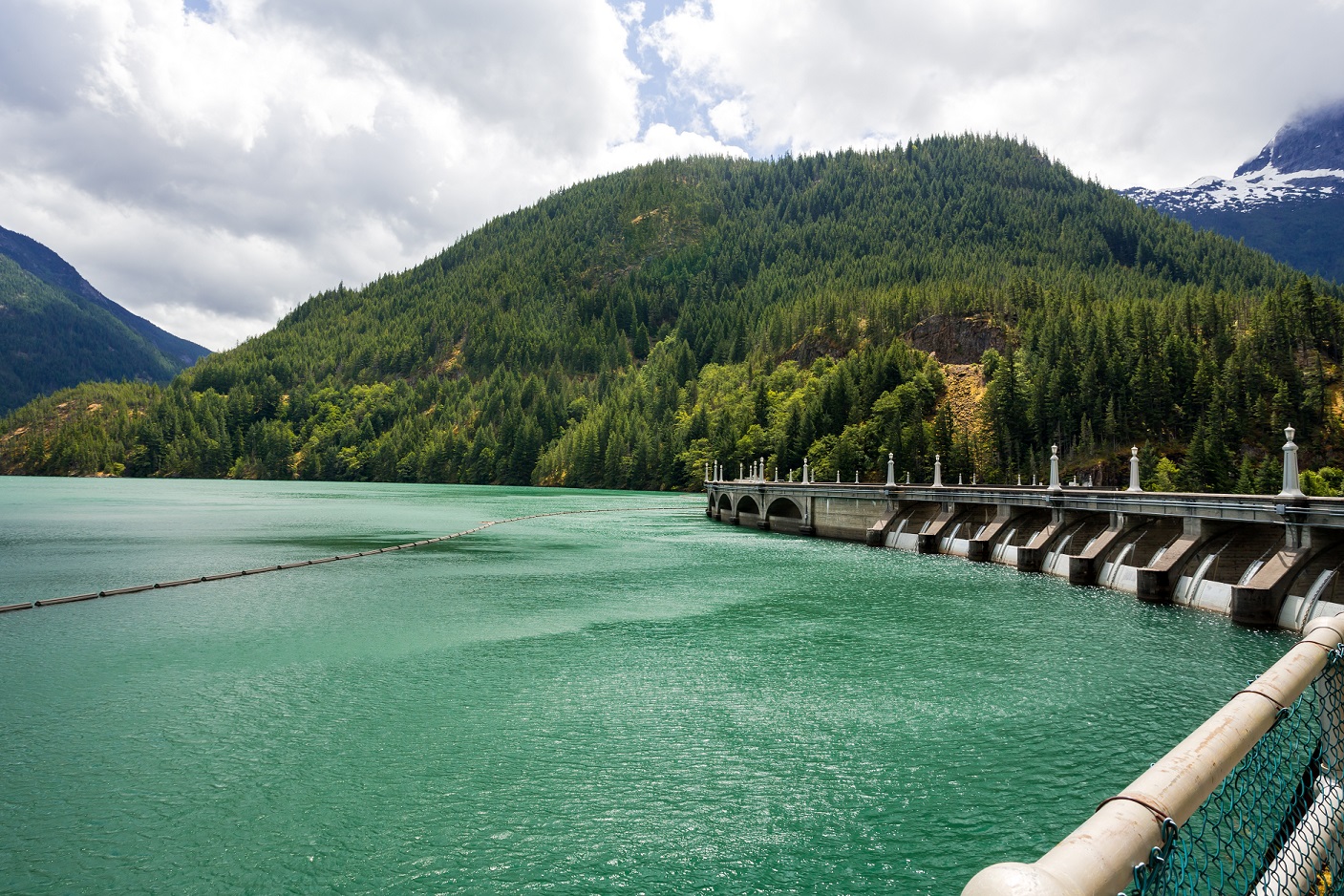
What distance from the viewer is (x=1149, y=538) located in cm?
3962

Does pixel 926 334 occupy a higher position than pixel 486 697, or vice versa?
pixel 926 334

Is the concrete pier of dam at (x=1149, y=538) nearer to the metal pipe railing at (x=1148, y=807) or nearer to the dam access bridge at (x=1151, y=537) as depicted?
the dam access bridge at (x=1151, y=537)

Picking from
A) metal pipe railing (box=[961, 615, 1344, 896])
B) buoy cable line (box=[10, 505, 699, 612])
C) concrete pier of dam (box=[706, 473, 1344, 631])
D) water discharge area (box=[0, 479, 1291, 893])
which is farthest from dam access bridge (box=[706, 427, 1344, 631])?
buoy cable line (box=[10, 505, 699, 612])

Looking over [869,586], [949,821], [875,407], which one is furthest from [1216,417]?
[949,821]

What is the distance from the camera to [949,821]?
14.1 meters

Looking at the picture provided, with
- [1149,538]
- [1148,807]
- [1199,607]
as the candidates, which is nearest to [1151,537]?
[1149,538]

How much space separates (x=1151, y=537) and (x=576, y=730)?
33.0 metres

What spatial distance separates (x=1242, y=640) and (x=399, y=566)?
42.3 meters

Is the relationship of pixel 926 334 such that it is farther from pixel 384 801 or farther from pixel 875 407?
pixel 384 801

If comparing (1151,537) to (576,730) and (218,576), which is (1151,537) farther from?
(218,576)

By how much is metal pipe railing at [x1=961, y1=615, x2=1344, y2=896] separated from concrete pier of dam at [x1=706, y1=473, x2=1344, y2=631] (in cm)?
1462

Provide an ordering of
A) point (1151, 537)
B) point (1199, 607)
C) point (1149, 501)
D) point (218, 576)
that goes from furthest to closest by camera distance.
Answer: point (218, 576), point (1151, 537), point (1149, 501), point (1199, 607)

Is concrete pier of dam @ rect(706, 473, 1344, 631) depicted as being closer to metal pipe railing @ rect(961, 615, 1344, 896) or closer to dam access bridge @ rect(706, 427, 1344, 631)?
dam access bridge @ rect(706, 427, 1344, 631)

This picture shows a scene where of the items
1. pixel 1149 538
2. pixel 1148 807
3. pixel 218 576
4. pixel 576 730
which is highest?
pixel 1148 807
